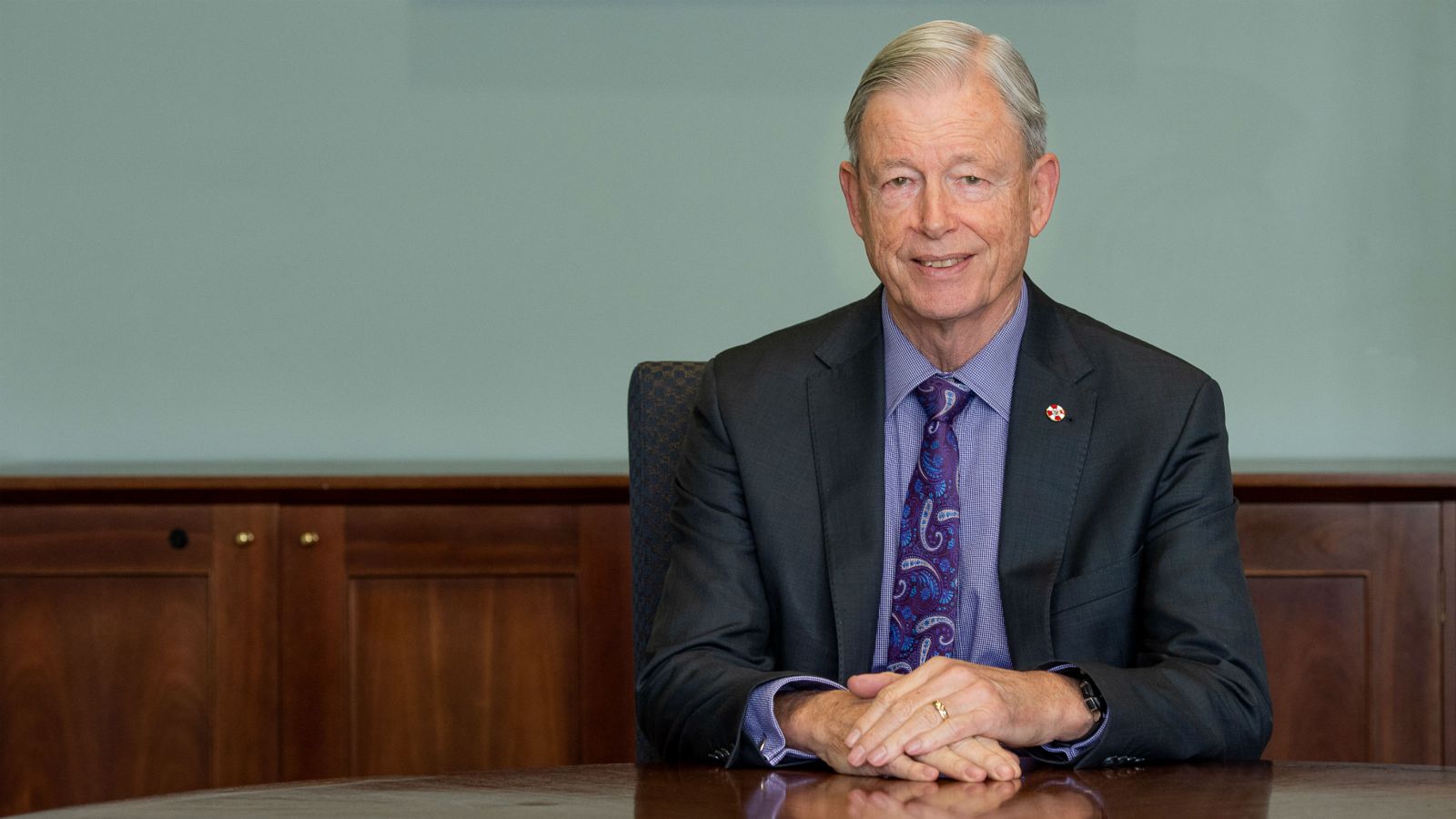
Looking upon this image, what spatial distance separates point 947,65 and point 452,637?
1.79 metres

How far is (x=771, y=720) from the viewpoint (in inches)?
61.8

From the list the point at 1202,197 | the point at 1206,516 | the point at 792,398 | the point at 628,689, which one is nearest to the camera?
the point at 1206,516

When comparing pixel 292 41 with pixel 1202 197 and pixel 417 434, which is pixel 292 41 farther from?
pixel 1202 197

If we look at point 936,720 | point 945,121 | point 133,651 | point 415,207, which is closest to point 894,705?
point 936,720

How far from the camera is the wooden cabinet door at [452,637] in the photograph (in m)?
3.12

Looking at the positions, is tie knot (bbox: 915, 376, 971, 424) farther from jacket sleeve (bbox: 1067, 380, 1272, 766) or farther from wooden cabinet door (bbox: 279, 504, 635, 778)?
wooden cabinet door (bbox: 279, 504, 635, 778)

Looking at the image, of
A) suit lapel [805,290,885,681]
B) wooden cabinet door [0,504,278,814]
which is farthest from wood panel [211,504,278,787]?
suit lapel [805,290,885,681]

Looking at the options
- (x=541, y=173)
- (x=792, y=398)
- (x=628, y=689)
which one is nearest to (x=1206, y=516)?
(x=792, y=398)

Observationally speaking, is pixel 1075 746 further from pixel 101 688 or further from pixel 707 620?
pixel 101 688

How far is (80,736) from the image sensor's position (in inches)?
124

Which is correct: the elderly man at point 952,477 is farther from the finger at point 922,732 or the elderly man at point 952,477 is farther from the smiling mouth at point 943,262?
the finger at point 922,732

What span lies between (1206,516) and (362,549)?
6.22ft

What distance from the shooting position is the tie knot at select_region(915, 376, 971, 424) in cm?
192

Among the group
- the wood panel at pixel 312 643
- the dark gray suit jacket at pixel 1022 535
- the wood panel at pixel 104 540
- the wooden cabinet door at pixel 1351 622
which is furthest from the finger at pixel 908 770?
the wood panel at pixel 104 540
